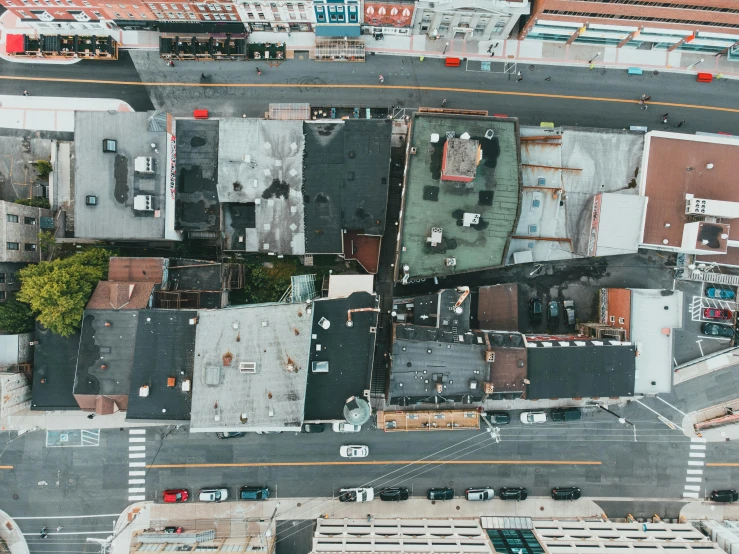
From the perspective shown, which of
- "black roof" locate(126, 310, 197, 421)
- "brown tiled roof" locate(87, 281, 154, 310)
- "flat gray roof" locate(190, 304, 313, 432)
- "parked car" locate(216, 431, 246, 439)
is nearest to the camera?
"flat gray roof" locate(190, 304, 313, 432)

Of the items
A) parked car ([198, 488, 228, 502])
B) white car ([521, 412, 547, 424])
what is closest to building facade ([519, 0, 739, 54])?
white car ([521, 412, 547, 424])

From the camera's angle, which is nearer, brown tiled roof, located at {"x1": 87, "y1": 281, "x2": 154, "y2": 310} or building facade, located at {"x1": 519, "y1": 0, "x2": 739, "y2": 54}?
brown tiled roof, located at {"x1": 87, "y1": 281, "x2": 154, "y2": 310}

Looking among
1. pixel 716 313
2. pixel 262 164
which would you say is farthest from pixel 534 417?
pixel 262 164

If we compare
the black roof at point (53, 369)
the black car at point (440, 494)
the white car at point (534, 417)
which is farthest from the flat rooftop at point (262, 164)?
the black car at point (440, 494)

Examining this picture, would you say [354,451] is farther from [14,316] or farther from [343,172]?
[14,316]

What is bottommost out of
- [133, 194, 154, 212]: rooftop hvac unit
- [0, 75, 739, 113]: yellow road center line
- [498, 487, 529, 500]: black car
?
[498, 487, 529, 500]: black car

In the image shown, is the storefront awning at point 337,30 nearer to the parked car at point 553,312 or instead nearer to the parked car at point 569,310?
the parked car at point 553,312

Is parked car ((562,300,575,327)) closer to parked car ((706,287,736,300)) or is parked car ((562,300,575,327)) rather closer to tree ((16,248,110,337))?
parked car ((706,287,736,300))
